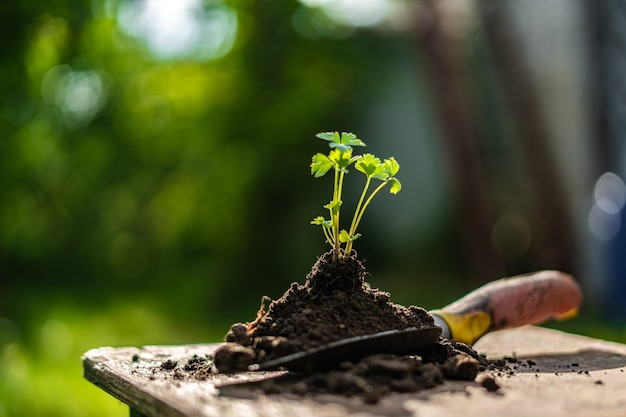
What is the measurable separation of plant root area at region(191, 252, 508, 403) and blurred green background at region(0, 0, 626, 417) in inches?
117

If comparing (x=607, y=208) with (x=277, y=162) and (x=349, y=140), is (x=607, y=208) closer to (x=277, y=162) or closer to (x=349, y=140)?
(x=277, y=162)

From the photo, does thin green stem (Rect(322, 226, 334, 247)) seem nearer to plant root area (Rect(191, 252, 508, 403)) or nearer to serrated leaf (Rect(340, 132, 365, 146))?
plant root area (Rect(191, 252, 508, 403))

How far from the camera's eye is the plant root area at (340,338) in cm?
141

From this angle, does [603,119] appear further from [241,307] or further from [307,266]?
[241,307]

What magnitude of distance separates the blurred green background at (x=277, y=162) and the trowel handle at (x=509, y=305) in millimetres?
2650

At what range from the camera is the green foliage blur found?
4.76 meters

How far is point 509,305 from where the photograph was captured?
210 centimetres

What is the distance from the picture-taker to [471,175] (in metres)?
6.39

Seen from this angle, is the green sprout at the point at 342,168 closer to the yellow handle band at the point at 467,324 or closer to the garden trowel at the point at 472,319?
the garden trowel at the point at 472,319

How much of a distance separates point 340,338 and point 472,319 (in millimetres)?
650

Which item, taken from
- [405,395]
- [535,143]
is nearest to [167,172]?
[535,143]

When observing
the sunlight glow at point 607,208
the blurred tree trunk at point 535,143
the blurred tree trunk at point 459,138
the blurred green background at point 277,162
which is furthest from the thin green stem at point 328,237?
the blurred tree trunk at point 535,143

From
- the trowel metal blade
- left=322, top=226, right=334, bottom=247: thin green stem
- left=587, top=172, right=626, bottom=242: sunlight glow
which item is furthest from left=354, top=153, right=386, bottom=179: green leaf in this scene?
left=587, top=172, right=626, bottom=242: sunlight glow

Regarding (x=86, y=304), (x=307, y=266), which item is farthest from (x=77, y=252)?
(x=307, y=266)
